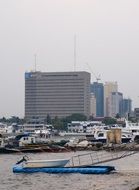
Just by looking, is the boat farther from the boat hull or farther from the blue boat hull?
the blue boat hull

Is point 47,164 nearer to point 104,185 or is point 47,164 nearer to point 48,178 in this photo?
point 48,178

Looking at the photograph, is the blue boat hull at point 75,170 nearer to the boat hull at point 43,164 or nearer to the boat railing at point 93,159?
the boat hull at point 43,164

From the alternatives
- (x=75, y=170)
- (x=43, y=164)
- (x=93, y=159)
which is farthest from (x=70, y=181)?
(x=93, y=159)

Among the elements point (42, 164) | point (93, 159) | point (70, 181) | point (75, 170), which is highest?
point (42, 164)

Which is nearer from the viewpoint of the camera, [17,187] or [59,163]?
[17,187]

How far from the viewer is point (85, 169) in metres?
54.3

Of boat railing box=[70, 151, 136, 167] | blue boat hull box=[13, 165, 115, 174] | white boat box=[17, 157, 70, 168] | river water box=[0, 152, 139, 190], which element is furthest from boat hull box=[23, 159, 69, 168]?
boat railing box=[70, 151, 136, 167]

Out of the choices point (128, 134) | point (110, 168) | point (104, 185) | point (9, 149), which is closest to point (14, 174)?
point (110, 168)

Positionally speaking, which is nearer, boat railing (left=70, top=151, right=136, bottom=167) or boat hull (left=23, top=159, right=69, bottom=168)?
boat hull (left=23, top=159, right=69, bottom=168)

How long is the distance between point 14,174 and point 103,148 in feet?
137

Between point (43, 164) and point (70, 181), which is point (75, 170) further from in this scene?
point (70, 181)

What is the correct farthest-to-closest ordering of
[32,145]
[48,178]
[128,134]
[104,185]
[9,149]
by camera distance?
[128,134] < [32,145] < [9,149] < [48,178] < [104,185]

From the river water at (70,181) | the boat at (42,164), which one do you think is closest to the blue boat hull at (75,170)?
the boat at (42,164)

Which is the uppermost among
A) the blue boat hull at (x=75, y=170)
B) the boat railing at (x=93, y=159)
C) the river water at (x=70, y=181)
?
the boat railing at (x=93, y=159)
